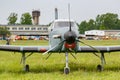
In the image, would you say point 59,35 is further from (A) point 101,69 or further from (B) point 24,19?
(B) point 24,19

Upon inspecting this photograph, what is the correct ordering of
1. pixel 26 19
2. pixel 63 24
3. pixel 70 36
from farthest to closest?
pixel 26 19
pixel 63 24
pixel 70 36

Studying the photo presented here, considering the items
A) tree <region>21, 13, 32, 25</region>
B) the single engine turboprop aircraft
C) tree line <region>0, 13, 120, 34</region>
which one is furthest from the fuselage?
tree line <region>0, 13, 120, 34</region>

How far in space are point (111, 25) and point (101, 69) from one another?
177914mm

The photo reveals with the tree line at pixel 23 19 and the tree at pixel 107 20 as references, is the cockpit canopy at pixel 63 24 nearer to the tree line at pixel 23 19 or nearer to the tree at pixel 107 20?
the tree line at pixel 23 19

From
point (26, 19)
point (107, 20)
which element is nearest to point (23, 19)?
point (26, 19)

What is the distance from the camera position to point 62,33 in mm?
14109

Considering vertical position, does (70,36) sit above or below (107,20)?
above

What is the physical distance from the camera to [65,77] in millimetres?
13633

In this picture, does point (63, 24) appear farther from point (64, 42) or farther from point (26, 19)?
point (26, 19)

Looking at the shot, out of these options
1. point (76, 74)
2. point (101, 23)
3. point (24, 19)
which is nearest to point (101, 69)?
point (76, 74)

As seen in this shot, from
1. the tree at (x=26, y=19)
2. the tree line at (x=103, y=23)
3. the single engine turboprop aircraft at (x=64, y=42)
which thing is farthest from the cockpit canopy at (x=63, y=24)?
the tree line at (x=103, y=23)

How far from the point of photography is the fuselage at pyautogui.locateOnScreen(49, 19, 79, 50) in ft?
44.3

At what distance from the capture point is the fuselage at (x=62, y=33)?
44.3ft

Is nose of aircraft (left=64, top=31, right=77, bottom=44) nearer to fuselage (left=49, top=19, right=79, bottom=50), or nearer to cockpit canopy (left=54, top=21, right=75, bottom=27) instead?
fuselage (left=49, top=19, right=79, bottom=50)
